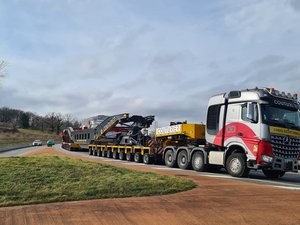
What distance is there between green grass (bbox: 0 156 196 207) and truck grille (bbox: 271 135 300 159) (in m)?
5.62

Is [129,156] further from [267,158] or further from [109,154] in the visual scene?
[267,158]

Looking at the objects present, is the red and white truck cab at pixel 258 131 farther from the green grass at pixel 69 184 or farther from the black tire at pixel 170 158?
the green grass at pixel 69 184

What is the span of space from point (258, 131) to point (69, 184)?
8360mm

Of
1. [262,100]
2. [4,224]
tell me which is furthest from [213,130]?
[4,224]

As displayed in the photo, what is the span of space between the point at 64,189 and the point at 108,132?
2548 centimetres

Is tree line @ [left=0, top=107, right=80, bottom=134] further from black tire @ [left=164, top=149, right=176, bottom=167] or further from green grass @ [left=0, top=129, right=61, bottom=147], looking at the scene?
black tire @ [left=164, top=149, right=176, bottom=167]

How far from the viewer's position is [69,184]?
986 cm

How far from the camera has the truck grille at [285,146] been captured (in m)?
15.2

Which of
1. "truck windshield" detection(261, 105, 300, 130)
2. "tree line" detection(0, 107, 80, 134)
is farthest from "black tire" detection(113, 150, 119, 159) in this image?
"tree line" detection(0, 107, 80, 134)

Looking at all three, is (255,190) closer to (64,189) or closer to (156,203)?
(156,203)

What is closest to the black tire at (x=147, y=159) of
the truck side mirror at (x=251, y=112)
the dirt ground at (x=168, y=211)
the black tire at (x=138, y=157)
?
the black tire at (x=138, y=157)

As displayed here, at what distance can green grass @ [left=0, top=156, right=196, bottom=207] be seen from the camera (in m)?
8.80

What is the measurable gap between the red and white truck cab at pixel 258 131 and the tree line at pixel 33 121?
148092 mm

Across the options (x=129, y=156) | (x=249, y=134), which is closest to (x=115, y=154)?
(x=129, y=156)
